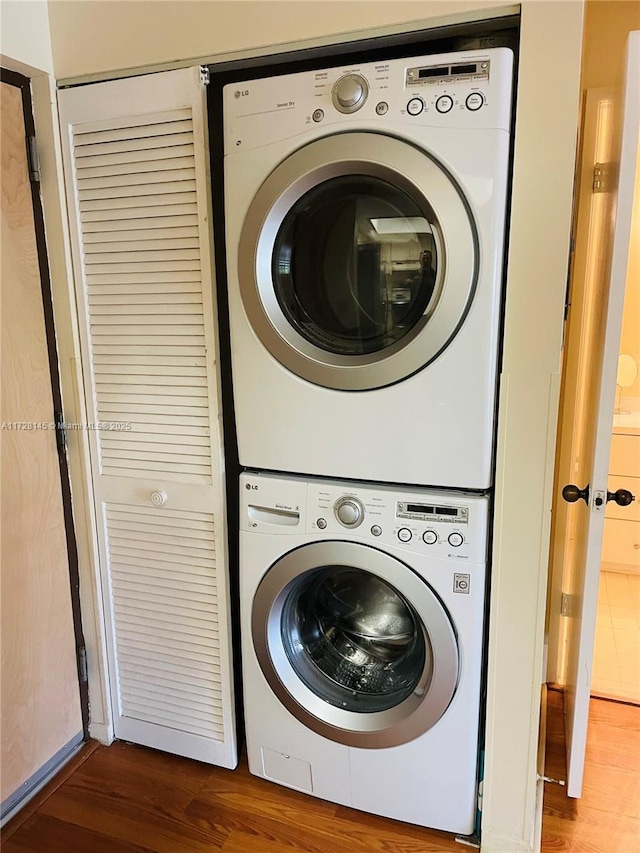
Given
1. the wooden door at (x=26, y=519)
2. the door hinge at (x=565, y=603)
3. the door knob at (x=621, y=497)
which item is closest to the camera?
the door knob at (x=621, y=497)

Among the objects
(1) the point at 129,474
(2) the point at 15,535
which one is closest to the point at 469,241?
(1) the point at 129,474

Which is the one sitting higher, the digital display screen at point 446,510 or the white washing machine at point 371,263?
the white washing machine at point 371,263

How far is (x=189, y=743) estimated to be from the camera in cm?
183

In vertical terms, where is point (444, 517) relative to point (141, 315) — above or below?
below

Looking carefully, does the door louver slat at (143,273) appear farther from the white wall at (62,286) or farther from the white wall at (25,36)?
the white wall at (25,36)

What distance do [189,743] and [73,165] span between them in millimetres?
1608

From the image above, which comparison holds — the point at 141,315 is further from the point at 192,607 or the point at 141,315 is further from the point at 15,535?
the point at 192,607

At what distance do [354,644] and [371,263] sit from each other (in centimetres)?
98

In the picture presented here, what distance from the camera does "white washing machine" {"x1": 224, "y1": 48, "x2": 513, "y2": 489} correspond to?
4.10ft

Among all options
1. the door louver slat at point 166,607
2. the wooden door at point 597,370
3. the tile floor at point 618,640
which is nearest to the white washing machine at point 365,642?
the door louver slat at point 166,607

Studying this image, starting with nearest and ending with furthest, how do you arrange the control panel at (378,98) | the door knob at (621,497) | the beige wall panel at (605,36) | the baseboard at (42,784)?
1. the control panel at (378,98)
2. the door knob at (621,497)
3. the baseboard at (42,784)
4. the beige wall panel at (605,36)

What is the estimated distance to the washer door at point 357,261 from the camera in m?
1.27

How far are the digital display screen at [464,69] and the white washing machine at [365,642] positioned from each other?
0.85m

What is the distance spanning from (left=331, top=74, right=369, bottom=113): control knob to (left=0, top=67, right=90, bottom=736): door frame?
813 mm
